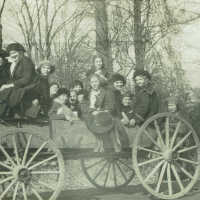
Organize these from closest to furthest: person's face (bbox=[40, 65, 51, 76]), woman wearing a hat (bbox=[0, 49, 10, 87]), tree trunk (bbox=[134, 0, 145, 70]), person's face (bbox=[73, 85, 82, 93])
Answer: woman wearing a hat (bbox=[0, 49, 10, 87]), person's face (bbox=[40, 65, 51, 76]), person's face (bbox=[73, 85, 82, 93]), tree trunk (bbox=[134, 0, 145, 70])

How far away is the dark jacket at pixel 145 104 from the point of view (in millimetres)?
6742

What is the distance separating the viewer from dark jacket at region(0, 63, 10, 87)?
21.4ft

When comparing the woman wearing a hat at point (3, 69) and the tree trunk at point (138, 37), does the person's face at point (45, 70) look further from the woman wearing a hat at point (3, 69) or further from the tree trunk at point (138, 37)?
the tree trunk at point (138, 37)

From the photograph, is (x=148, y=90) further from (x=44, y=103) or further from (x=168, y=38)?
(x=168, y=38)

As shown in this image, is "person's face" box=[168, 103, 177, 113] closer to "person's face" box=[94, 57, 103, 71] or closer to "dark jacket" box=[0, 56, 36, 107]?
"person's face" box=[94, 57, 103, 71]

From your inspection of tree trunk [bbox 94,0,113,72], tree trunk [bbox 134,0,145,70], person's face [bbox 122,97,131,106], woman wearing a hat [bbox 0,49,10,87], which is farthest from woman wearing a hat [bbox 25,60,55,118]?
tree trunk [bbox 134,0,145,70]

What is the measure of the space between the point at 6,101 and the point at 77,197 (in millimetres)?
1924

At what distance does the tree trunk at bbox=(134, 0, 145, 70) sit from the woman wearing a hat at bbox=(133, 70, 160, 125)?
11.8 feet

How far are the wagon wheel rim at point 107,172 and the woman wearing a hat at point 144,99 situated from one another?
0.88 metres

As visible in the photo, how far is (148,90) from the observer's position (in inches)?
271

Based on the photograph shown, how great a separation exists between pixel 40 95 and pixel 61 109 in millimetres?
431

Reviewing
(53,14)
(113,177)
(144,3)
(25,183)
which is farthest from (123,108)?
(53,14)

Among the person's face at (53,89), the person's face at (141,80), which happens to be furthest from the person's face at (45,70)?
the person's face at (141,80)

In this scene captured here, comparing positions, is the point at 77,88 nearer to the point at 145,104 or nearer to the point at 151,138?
the point at 145,104
